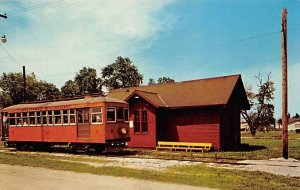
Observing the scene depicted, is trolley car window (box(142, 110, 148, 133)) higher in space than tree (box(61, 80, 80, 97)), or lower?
lower

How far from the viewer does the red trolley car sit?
21969mm

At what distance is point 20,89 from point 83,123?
62786 millimetres

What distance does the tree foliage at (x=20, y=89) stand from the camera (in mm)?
78369

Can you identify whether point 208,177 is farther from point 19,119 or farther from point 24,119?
point 19,119

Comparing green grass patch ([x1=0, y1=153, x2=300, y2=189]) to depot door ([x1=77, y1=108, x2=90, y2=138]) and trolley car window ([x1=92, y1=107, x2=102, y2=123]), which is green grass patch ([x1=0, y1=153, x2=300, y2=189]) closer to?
trolley car window ([x1=92, y1=107, x2=102, y2=123])

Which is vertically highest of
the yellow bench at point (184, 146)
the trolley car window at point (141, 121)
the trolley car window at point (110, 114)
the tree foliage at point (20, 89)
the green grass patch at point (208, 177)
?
the tree foliage at point (20, 89)

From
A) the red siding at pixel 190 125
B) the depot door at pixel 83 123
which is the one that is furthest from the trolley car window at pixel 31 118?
the red siding at pixel 190 125

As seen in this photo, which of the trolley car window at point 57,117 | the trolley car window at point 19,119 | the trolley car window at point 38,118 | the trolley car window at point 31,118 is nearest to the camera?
the trolley car window at point 57,117

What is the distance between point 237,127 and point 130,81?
2305 inches

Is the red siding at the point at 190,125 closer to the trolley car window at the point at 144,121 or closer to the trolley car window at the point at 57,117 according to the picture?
the trolley car window at the point at 144,121

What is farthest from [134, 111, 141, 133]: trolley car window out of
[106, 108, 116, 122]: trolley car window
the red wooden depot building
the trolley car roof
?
[106, 108, 116, 122]: trolley car window

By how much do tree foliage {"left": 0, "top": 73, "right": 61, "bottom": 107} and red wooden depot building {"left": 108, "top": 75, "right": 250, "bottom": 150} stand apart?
58.9m

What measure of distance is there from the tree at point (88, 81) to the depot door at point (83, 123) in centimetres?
6250

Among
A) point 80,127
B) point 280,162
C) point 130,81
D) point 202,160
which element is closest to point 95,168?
point 202,160
